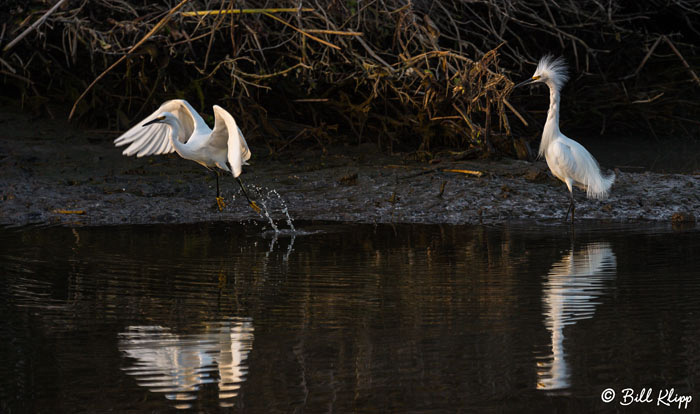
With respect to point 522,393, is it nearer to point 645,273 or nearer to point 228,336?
point 228,336

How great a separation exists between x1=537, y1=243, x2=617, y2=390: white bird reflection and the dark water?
1 centimetres

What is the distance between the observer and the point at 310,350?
371cm

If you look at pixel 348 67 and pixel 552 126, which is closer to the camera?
pixel 552 126

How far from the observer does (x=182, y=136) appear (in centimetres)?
806

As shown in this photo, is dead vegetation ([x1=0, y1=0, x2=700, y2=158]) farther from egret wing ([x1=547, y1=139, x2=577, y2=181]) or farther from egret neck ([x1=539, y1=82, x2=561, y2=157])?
egret wing ([x1=547, y1=139, x2=577, y2=181])

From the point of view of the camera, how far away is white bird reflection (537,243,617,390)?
3391 mm

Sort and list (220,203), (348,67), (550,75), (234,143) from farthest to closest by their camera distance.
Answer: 1. (348,67)
2. (550,75)
3. (220,203)
4. (234,143)

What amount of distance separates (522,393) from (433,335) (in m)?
0.80

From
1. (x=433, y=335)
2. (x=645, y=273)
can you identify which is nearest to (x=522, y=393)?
(x=433, y=335)

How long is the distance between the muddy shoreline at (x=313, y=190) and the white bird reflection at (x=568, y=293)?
5.86ft

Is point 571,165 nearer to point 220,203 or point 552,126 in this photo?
point 552,126

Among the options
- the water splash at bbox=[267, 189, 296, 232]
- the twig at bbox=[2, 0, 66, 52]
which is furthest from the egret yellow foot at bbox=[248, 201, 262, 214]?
the twig at bbox=[2, 0, 66, 52]

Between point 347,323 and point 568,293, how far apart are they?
4.15 ft

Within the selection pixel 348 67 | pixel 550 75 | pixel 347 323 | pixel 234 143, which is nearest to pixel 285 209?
pixel 234 143
